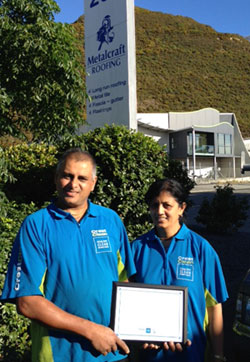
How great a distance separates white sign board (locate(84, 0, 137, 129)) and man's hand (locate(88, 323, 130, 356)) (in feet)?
22.8

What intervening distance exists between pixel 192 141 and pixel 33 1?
42.9 meters

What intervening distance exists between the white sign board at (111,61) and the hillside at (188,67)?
206ft

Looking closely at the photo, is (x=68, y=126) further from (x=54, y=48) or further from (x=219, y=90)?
(x=219, y=90)

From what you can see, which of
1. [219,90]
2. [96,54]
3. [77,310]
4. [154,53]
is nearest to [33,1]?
[77,310]

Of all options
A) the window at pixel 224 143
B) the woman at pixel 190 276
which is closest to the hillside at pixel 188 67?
the window at pixel 224 143

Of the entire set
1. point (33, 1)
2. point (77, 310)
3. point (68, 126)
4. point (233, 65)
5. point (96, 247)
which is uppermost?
point (233, 65)

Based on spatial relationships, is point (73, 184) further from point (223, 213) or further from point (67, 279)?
point (223, 213)

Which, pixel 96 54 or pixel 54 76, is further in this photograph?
pixel 96 54

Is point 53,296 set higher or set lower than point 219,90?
lower

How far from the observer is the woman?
2219mm

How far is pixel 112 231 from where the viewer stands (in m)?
2.14

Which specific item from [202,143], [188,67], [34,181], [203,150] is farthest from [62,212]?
[188,67]

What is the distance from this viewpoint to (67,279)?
1956mm

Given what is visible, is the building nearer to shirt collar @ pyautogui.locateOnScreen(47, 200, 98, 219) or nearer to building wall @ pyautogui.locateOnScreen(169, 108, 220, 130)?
Result: building wall @ pyautogui.locateOnScreen(169, 108, 220, 130)
